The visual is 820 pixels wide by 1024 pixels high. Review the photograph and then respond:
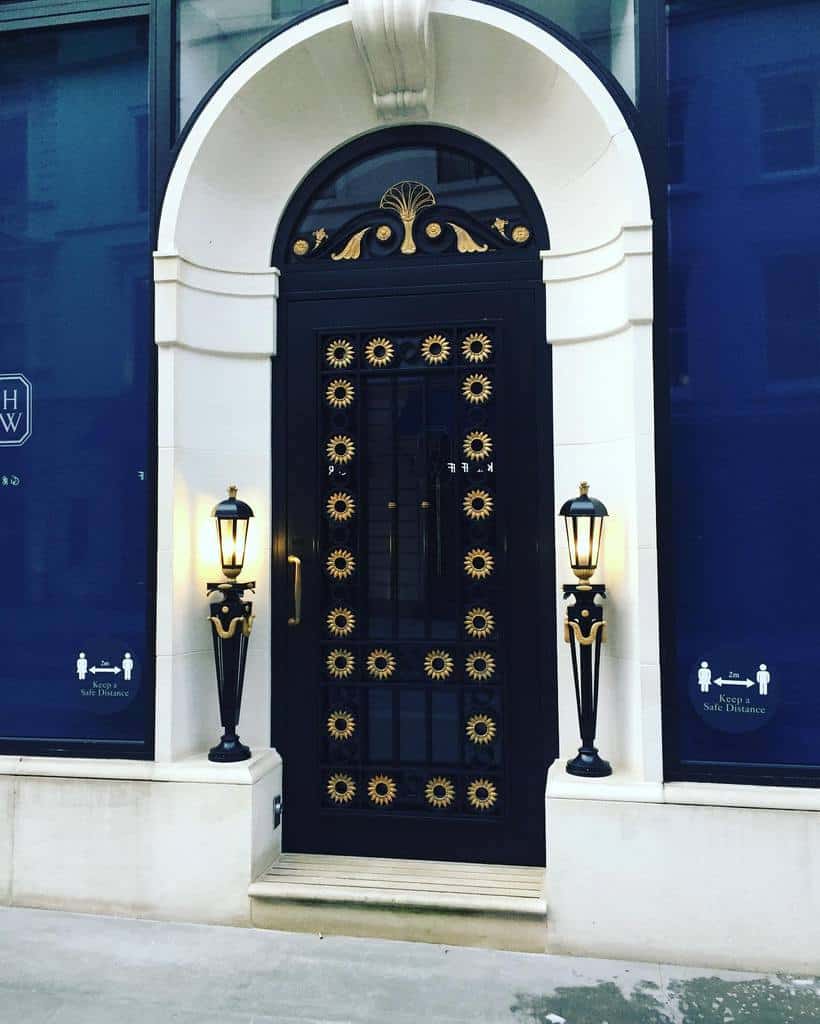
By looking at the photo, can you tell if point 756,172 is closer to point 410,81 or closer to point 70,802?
point 410,81

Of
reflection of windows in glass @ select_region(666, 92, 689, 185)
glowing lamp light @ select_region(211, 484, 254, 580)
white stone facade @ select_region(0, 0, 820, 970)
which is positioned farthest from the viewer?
glowing lamp light @ select_region(211, 484, 254, 580)

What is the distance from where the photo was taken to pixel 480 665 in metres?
4.37

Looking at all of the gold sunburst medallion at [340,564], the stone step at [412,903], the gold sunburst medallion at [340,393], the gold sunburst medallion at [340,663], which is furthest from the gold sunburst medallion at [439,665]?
the gold sunburst medallion at [340,393]

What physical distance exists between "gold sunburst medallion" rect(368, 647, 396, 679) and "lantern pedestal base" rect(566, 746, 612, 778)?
1091 millimetres

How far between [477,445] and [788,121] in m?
2.22

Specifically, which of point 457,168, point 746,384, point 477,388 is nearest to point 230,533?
point 477,388

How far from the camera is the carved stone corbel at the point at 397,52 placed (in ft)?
13.3

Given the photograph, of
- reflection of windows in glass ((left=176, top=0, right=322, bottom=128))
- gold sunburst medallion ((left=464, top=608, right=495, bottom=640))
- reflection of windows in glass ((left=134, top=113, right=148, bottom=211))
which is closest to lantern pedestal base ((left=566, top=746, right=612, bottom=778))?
gold sunburst medallion ((left=464, top=608, right=495, bottom=640))

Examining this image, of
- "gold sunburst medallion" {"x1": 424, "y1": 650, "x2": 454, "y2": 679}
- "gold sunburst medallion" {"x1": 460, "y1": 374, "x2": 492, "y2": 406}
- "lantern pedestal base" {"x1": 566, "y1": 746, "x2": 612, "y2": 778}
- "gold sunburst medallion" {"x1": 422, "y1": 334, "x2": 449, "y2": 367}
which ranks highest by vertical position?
"gold sunburst medallion" {"x1": 422, "y1": 334, "x2": 449, "y2": 367}

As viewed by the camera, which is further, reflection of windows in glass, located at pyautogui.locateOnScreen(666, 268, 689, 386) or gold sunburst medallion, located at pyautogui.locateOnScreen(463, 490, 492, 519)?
gold sunburst medallion, located at pyautogui.locateOnScreen(463, 490, 492, 519)

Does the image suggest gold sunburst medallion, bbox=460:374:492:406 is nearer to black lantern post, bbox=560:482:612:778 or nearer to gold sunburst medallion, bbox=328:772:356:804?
black lantern post, bbox=560:482:612:778

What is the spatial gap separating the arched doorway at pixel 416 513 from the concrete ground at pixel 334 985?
2.30 ft

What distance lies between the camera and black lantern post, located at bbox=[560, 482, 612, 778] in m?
3.90

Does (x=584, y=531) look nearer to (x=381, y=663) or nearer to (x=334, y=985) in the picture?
(x=381, y=663)
